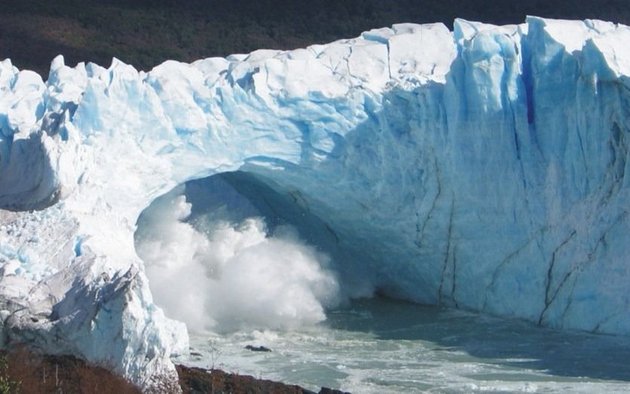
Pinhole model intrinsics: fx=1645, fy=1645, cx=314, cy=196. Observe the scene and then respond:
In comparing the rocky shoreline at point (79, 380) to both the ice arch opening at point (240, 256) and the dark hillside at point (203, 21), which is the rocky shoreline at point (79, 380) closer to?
the ice arch opening at point (240, 256)

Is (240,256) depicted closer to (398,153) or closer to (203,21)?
(398,153)

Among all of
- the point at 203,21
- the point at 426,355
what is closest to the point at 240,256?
the point at 426,355

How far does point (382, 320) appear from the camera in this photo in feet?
63.2

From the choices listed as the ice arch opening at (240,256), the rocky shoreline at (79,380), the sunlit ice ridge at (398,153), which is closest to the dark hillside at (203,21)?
the ice arch opening at (240,256)

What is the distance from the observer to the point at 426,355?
1770 centimetres

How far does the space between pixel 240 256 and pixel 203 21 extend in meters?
17.7

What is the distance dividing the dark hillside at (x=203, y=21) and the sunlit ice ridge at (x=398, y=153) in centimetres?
1435

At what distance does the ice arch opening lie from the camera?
18781 millimetres

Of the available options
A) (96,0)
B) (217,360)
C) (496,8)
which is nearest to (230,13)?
(96,0)

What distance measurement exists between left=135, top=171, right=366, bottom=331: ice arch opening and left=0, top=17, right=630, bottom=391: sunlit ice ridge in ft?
0.16

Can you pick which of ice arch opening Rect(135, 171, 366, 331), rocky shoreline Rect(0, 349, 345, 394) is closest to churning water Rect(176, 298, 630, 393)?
ice arch opening Rect(135, 171, 366, 331)

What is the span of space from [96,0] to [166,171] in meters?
18.9

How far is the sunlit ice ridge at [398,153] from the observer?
17875 mm

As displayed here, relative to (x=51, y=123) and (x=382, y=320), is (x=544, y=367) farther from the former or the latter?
(x=51, y=123)
